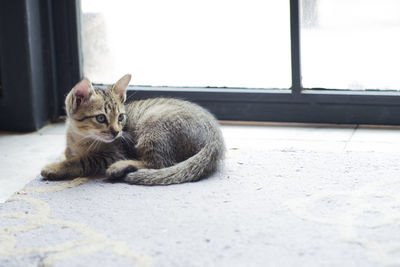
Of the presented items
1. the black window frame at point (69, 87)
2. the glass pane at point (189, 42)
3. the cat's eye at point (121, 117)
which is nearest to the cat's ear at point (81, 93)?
the cat's eye at point (121, 117)

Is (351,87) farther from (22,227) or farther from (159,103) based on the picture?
(22,227)

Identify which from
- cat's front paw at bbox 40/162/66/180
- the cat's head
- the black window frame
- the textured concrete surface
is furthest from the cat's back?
the black window frame

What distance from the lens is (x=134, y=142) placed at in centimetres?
282

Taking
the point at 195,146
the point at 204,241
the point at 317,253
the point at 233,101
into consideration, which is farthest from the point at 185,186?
the point at 233,101

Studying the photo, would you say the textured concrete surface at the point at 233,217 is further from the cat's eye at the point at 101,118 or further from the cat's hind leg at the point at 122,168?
the cat's eye at the point at 101,118

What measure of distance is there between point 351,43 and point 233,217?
1390mm

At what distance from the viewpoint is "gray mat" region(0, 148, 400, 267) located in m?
1.98

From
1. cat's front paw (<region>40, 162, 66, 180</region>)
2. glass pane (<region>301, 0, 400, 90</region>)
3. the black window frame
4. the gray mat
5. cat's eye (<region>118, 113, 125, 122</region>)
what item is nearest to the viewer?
the gray mat

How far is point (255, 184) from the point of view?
2.59 metres

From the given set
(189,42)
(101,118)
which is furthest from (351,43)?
(101,118)

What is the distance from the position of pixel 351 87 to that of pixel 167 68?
3.13 feet

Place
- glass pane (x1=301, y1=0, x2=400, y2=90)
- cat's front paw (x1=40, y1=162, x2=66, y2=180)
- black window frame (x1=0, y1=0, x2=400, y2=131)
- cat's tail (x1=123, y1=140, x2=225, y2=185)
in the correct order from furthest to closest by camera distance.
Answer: black window frame (x1=0, y1=0, x2=400, y2=131) → glass pane (x1=301, y1=0, x2=400, y2=90) → cat's front paw (x1=40, y1=162, x2=66, y2=180) → cat's tail (x1=123, y1=140, x2=225, y2=185)

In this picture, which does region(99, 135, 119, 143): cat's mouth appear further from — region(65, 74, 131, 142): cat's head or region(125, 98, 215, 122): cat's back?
region(125, 98, 215, 122): cat's back

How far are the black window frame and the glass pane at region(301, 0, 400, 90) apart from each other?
0.06 m
